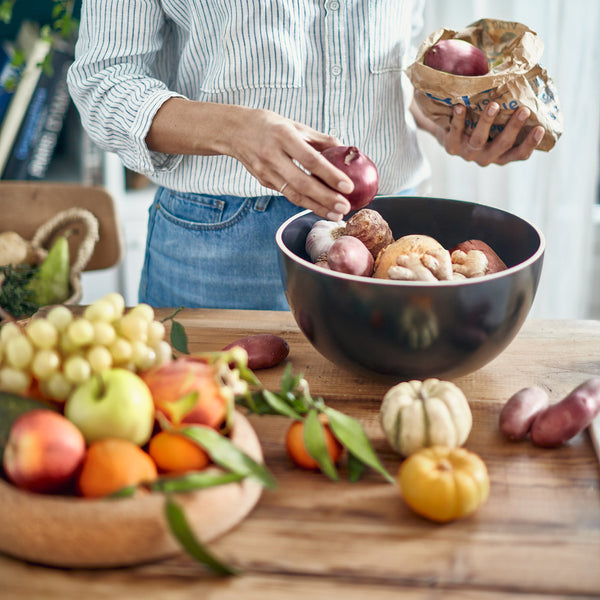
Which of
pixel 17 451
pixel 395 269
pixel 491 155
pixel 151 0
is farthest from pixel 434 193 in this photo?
pixel 17 451

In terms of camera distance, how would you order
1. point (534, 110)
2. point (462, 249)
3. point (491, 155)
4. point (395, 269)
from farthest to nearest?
1. point (491, 155)
2. point (534, 110)
3. point (462, 249)
4. point (395, 269)

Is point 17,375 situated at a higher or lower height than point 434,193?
higher

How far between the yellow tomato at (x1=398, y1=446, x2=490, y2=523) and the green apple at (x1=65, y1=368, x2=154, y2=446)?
25 cm

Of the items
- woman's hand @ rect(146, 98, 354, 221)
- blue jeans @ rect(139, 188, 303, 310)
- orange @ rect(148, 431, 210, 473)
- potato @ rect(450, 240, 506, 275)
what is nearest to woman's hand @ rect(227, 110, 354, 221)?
woman's hand @ rect(146, 98, 354, 221)

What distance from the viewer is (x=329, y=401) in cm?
81

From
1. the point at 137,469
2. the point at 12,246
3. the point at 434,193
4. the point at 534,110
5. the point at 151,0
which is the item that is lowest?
the point at 434,193

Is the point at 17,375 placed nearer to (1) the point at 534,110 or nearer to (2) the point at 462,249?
(2) the point at 462,249

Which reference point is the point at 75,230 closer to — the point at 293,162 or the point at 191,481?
the point at 293,162

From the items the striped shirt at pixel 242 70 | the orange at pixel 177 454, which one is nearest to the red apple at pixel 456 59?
the striped shirt at pixel 242 70

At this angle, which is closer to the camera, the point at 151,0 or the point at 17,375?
the point at 17,375

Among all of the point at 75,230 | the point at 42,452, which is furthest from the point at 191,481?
the point at 75,230

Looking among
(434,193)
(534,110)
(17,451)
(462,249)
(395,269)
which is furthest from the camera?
(434,193)

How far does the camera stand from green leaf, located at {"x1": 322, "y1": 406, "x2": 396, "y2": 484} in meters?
0.64

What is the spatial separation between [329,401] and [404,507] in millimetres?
215
